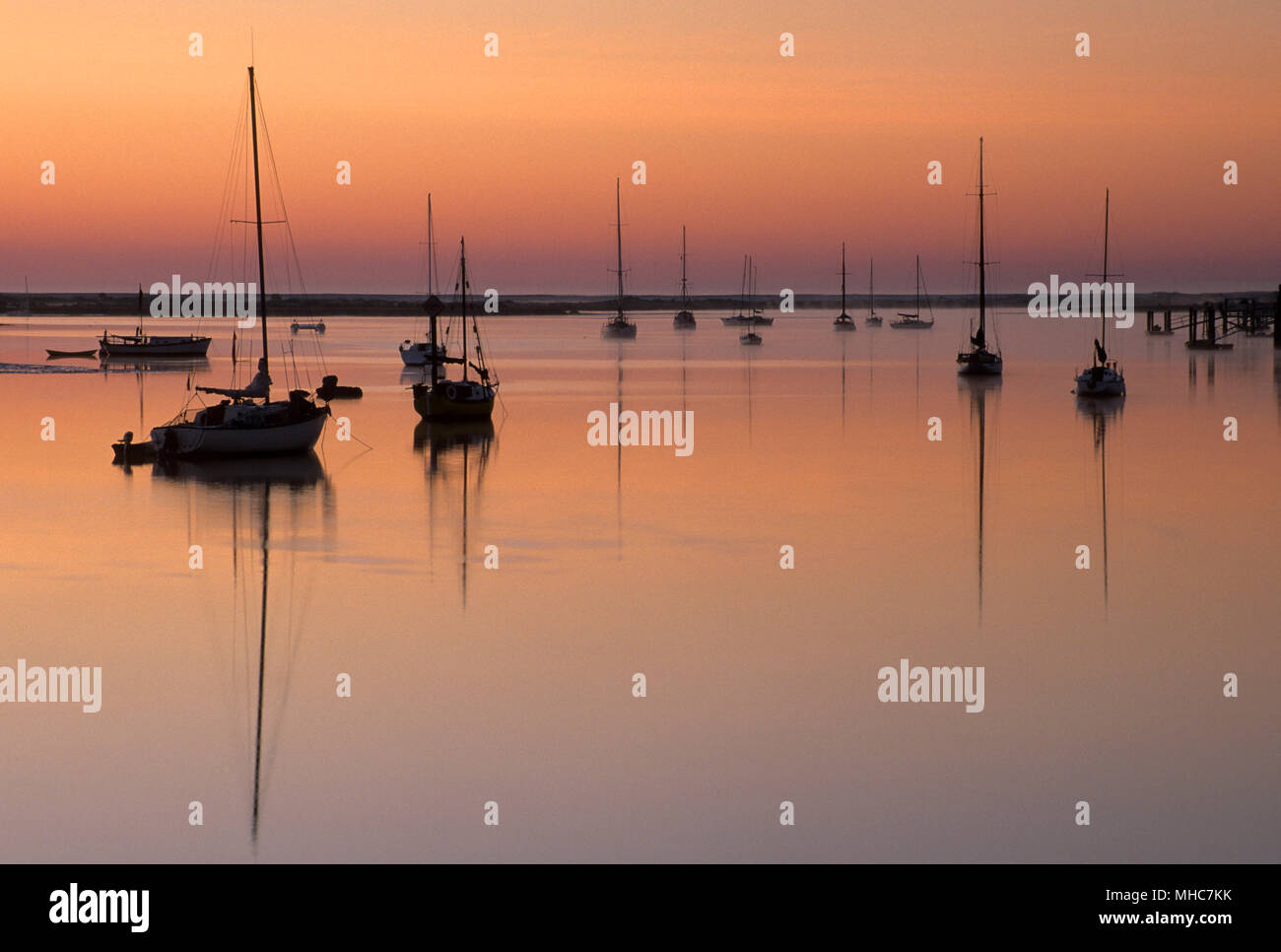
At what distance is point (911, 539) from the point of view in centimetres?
2566

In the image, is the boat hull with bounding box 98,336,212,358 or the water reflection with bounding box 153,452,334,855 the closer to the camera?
the water reflection with bounding box 153,452,334,855

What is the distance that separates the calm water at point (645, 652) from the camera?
12352 mm

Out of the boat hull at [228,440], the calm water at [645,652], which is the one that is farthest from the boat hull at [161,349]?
the boat hull at [228,440]

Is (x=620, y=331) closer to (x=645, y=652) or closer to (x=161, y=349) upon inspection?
(x=161, y=349)

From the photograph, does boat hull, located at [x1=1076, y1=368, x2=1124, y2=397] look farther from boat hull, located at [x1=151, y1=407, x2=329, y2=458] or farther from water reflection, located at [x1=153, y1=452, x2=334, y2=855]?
boat hull, located at [x1=151, y1=407, x2=329, y2=458]

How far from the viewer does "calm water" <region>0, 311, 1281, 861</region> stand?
40.5ft

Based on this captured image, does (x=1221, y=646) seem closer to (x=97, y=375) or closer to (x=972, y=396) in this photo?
(x=972, y=396)

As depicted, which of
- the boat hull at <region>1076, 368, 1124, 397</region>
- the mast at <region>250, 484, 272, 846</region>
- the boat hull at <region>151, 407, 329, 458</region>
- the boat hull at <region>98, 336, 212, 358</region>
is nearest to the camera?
the mast at <region>250, 484, 272, 846</region>

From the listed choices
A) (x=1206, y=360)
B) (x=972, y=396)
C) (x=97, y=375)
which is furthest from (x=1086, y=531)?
(x=1206, y=360)

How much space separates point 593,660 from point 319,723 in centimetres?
351

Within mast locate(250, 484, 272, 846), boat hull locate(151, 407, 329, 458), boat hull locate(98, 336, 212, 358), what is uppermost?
boat hull locate(98, 336, 212, 358)

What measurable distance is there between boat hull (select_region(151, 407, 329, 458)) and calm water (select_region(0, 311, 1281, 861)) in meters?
1.03

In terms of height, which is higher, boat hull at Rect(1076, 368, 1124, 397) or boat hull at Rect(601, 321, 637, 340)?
boat hull at Rect(601, 321, 637, 340)

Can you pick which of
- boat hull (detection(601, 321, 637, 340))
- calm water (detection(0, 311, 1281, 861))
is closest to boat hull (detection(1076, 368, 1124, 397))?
calm water (detection(0, 311, 1281, 861))
